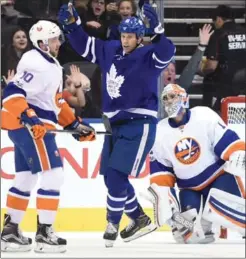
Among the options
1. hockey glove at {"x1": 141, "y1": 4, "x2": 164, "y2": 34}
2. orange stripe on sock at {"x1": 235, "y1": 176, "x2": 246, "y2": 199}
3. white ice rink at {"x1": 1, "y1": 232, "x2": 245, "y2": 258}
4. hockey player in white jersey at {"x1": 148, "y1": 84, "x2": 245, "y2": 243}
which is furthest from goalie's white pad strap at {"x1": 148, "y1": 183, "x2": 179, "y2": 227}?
hockey glove at {"x1": 141, "y1": 4, "x2": 164, "y2": 34}

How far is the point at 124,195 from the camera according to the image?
373cm

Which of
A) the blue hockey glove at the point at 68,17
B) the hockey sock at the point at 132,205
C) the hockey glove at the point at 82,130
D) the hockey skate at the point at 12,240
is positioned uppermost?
the blue hockey glove at the point at 68,17

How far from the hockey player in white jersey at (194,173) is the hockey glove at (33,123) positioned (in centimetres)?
95

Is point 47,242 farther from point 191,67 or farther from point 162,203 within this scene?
point 191,67

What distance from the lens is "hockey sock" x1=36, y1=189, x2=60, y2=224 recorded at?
3.46m

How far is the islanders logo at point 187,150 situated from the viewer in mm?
4203

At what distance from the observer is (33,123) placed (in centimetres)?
334

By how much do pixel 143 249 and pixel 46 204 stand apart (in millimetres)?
479

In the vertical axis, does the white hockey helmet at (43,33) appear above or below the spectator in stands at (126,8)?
below

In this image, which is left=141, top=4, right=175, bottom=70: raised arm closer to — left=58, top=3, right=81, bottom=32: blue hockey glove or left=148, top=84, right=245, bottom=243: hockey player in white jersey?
left=58, top=3, right=81, bottom=32: blue hockey glove

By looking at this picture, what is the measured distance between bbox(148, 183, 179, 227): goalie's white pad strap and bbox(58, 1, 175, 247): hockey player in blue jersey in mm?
399

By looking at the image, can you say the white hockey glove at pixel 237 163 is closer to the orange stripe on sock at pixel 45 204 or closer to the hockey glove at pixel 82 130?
the hockey glove at pixel 82 130

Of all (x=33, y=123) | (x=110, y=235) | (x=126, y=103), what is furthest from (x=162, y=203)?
(x=33, y=123)

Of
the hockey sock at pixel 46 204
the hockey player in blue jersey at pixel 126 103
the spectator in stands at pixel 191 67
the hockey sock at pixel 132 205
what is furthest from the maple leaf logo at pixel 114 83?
the spectator in stands at pixel 191 67
